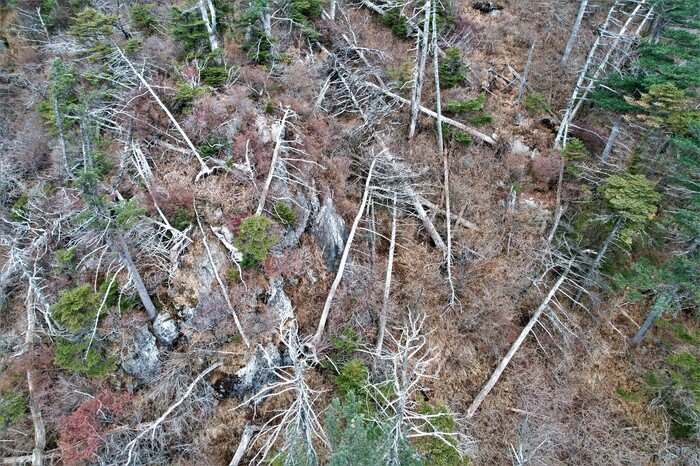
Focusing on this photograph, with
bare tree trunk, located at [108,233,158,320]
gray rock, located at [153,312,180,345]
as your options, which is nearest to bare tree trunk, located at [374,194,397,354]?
gray rock, located at [153,312,180,345]

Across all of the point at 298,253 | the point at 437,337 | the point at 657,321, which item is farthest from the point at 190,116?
the point at 657,321

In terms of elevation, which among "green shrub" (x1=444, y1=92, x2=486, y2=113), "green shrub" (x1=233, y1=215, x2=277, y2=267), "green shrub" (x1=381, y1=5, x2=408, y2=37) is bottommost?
"green shrub" (x1=233, y1=215, x2=277, y2=267)

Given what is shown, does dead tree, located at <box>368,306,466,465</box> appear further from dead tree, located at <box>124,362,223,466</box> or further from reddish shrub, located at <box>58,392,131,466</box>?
reddish shrub, located at <box>58,392,131,466</box>

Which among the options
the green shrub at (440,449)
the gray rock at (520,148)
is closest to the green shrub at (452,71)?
the gray rock at (520,148)

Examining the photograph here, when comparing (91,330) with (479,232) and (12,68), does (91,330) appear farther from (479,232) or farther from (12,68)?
(12,68)

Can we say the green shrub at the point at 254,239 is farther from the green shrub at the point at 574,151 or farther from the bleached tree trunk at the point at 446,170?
the green shrub at the point at 574,151
